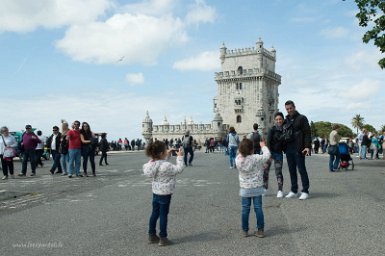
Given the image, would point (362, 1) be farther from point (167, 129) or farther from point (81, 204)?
point (167, 129)

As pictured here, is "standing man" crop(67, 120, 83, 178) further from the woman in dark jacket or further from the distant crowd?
the woman in dark jacket

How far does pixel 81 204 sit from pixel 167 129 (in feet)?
241

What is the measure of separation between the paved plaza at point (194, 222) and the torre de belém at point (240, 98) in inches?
2567

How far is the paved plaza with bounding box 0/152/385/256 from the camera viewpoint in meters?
5.60

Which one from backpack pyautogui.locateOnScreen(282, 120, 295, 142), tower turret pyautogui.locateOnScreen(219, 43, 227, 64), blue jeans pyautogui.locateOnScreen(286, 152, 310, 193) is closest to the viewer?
blue jeans pyautogui.locateOnScreen(286, 152, 310, 193)

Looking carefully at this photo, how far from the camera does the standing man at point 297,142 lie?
362 inches

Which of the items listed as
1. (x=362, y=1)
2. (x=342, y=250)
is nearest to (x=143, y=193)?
(x=342, y=250)

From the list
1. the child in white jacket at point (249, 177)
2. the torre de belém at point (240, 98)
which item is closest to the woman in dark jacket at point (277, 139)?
the child in white jacket at point (249, 177)

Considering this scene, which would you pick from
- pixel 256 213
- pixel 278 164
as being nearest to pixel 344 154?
pixel 278 164

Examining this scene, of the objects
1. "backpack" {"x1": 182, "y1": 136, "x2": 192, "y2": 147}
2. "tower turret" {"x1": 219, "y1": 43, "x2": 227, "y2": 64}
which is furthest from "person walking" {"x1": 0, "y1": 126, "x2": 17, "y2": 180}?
"tower turret" {"x1": 219, "y1": 43, "x2": 227, "y2": 64}

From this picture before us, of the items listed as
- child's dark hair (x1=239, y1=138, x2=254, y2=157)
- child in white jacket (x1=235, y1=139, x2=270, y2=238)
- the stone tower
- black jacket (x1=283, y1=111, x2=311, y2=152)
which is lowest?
child in white jacket (x1=235, y1=139, x2=270, y2=238)

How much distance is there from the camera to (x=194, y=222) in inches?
282

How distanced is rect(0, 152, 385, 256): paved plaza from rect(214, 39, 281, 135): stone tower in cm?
6650

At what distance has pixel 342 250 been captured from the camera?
5.31 meters
